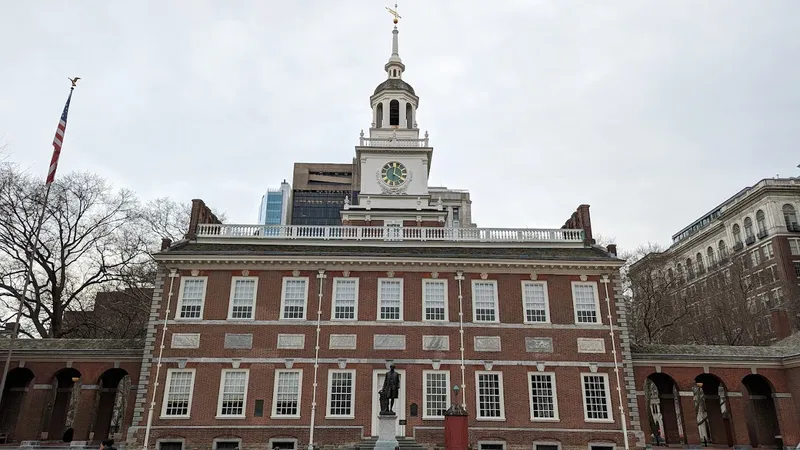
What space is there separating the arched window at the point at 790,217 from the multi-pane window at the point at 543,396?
157ft

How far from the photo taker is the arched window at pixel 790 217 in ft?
193

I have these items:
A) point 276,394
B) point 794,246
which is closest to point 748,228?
point 794,246

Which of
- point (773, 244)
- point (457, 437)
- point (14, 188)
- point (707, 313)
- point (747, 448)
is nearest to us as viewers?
point (457, 437)

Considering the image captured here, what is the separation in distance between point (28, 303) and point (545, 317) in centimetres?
3056

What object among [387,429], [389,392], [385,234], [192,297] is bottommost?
[387,429]

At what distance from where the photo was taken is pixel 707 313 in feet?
155

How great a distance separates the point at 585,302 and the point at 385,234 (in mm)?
11054

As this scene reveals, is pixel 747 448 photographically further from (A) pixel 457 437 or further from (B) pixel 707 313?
(B) pixel 707 313

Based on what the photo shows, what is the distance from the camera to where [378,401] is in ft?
83.4

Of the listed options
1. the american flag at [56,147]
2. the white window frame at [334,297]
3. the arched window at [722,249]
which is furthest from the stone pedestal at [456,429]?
the arched window at [722,249]

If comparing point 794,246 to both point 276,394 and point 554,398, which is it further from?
point 276,394

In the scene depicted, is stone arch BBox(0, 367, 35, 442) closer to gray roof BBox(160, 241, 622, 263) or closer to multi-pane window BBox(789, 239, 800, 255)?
gray roof BBox(160, 241, 622, 263)

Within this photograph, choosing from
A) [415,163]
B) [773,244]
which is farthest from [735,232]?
[415,163]

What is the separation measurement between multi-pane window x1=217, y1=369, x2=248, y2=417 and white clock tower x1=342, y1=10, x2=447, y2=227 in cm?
1492
